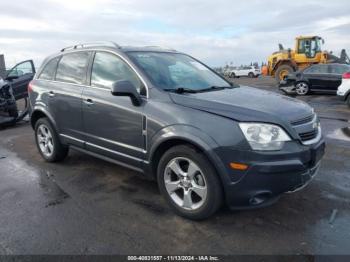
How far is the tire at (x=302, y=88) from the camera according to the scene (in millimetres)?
15656

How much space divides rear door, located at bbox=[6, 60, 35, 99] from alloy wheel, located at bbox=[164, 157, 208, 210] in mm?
7905

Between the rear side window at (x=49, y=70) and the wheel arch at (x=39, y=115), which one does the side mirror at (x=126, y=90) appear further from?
the rear side window at (x=49, y=70)

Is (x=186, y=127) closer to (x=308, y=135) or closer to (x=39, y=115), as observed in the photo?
(x=308, y=135)

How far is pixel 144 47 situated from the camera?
15.1 ft

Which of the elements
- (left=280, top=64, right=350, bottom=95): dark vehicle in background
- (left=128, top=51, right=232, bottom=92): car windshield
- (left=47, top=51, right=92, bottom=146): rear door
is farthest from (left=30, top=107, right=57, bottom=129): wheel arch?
(left=280, top=64, right=350, bottom=95): dark vehicle in background

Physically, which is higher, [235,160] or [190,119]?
[190,119]

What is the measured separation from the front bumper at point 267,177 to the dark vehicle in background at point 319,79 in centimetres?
1316

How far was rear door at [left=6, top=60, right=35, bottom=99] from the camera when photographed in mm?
10028

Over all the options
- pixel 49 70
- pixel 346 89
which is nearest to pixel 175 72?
pixel 49 70

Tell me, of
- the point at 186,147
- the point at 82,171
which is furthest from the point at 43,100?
the point at 186,147

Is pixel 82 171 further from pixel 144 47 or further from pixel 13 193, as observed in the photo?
pixel 144 47

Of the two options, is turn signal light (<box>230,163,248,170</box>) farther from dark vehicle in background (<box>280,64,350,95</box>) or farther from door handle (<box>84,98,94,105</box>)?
dark vehicle in background (<box>280,64,350,95</box>)

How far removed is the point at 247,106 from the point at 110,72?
1.86 metres

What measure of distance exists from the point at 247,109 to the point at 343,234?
1499 mm
